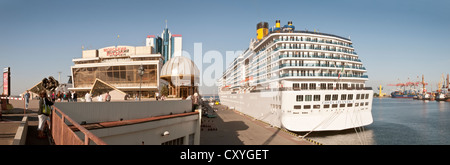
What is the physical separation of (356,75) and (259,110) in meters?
14.9

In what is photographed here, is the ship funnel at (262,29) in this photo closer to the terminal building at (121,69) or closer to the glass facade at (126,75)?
the terminal building at (121,69)

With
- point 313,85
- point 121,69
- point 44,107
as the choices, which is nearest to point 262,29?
point 313,85

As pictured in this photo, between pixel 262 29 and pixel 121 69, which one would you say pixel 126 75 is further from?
pixel 262 29

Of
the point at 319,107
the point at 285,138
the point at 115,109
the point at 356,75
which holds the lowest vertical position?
the point at 285,138

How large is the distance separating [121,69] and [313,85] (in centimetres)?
4117

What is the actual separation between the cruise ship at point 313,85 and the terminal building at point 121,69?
88.8 ft

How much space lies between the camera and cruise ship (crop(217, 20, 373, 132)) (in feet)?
87.8

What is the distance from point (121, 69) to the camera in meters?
51.7

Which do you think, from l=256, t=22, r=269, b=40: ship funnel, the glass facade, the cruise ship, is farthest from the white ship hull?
the glass facade

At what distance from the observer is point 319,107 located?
27094 millimetres

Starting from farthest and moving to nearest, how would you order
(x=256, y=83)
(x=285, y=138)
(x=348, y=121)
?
(x=256, y=83), (x=348, y=121), (x=285, y=138)

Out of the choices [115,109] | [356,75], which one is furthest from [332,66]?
A: [115,109]

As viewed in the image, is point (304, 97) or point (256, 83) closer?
point (304, 97)
